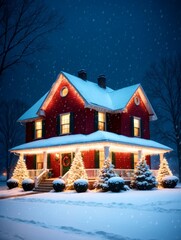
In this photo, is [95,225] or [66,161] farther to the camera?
[66,161]

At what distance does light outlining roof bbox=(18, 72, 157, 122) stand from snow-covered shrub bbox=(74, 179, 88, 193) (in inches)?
268

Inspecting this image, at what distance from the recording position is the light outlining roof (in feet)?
79.0

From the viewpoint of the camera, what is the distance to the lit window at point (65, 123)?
25031 mm

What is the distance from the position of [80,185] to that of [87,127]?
6042 mm

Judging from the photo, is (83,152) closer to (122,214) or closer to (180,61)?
(122,214)

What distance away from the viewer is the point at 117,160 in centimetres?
2502

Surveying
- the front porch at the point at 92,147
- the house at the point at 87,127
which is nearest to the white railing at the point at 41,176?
the front porch at the point at 92,147

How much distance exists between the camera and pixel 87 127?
23.5 m

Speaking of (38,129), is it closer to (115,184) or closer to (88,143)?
(88,143)

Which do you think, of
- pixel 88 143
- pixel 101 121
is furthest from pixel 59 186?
pixel 101 121

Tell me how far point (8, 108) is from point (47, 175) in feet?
73.5

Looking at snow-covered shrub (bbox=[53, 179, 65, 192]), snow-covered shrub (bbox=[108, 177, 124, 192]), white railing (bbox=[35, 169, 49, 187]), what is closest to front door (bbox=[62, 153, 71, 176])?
white railing (bbox=[35, 169, 49, 187])

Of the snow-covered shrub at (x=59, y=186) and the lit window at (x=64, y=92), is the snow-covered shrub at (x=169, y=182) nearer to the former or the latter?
the snow-covered shrub at (x=59, y=186)

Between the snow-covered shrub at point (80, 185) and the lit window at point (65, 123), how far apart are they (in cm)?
683
